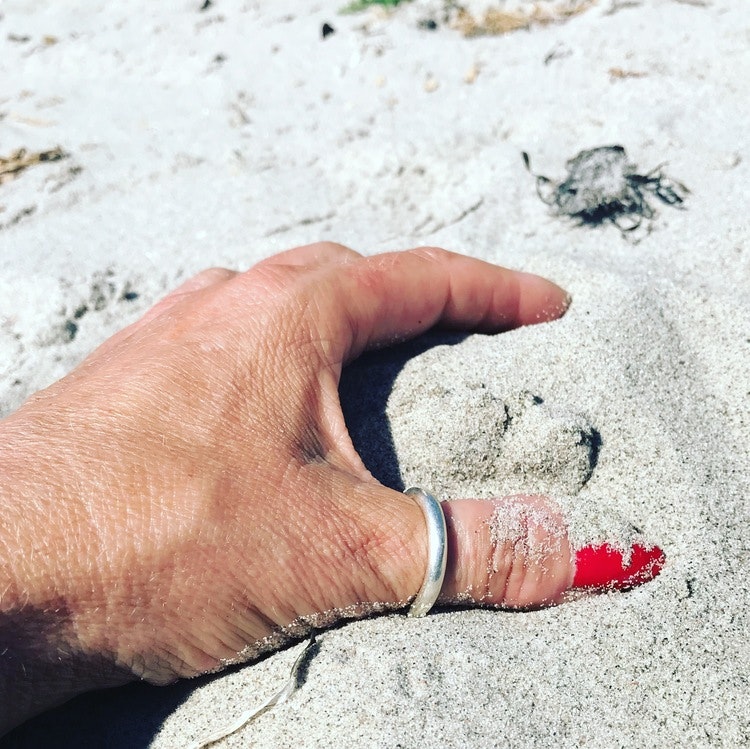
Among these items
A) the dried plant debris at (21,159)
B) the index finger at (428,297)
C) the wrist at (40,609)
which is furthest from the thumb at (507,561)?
the dried plant debris at (21,159)

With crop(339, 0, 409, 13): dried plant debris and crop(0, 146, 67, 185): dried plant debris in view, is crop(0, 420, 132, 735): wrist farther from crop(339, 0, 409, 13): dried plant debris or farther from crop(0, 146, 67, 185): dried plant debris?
crop(339, 0, 409, 13): dried plant debris

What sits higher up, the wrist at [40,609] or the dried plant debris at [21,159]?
the dried plant debris at [21,159]

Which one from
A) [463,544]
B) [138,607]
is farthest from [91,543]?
[463,544]

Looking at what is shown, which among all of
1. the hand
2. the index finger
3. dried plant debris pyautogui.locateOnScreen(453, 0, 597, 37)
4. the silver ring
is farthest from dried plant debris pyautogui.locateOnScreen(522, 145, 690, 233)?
the silver ring

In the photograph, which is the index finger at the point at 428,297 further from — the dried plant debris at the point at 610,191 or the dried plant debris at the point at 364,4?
the dried plant debris at the point at 364,4

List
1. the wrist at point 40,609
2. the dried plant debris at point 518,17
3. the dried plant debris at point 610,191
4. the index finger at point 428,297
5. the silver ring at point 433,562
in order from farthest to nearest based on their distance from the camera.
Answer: the dried plant debris at point 518,17, the dried plant debris at point 610,191, the index finger at point 428,297, the silver ring at point 433,562, the wrist at point 40,609

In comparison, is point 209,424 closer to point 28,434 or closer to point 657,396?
point 28,434

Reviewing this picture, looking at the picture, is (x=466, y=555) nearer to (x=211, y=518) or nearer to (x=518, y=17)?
(x=211, y=518)
